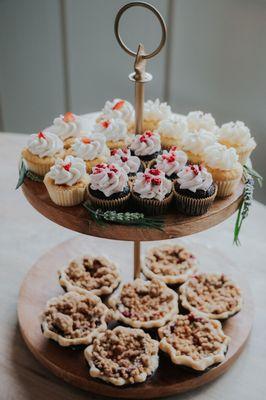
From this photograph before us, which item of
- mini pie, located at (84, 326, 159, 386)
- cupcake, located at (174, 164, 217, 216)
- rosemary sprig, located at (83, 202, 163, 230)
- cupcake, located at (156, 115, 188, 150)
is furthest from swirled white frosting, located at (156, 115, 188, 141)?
mini pie, located at (84, 326, 159, 386)

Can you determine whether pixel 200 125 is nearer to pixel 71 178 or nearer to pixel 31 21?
pixel 71 178

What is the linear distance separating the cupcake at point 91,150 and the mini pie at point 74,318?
0.46 metres

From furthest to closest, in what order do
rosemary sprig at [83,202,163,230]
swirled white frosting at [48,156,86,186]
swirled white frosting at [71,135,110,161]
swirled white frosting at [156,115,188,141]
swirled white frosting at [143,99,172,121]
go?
1. swirled white frosting at [143,99,172,121]
2. swirled white frosting at [156,115,188,141]
3. swirled white frosting at [71,135,110,161]
4. swirled white frosting at [48,156,86,186]
5. rosemary sprig at [83,202,163,230]

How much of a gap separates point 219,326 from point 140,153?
2.07 feet

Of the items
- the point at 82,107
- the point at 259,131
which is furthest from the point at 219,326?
the point at 82,107

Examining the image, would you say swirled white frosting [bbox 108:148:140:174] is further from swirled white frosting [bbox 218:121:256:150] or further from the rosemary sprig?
swirled white frosting [bbox 218:121:256:150]

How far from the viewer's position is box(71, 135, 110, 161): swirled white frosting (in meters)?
1.75

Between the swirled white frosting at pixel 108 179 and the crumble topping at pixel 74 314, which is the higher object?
the swirled white frosting at pixel 108 179

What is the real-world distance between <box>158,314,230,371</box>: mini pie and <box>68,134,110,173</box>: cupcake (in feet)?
1.94

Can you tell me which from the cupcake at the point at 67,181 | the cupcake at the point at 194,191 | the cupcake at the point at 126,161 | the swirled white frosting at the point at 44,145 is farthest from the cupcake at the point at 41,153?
the cupcake at the point at 194,191

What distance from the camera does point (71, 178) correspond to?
164cm

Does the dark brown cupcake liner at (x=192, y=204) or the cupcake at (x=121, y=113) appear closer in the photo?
the dark brown cupcake liner at (x=192, y=204)

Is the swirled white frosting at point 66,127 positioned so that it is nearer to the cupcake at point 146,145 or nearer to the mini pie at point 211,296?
the cupcake at point 146,145

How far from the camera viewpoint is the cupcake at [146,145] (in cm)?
178
